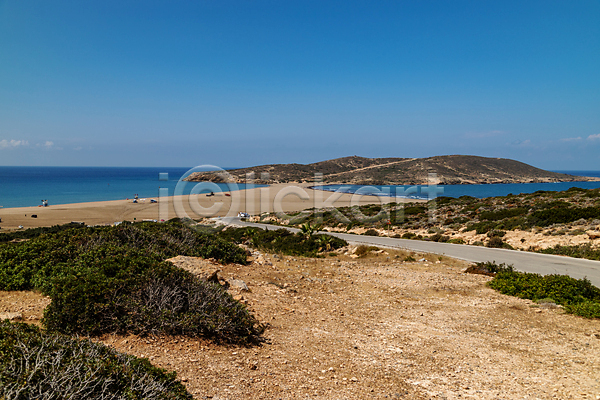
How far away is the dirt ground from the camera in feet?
14.7

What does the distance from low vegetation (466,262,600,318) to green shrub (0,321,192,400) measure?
30.5 ft

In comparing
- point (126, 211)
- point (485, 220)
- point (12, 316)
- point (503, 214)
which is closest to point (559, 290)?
point (12, 316)

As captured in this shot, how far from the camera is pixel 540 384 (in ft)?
15.9

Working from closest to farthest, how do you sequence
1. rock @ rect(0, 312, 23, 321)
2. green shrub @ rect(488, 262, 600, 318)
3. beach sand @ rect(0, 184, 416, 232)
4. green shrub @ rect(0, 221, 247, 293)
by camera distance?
1. rock @ rect(0, 312, 23, 321)
2. green shrub @ rect(0, 221, 247, 293)
3. green shrub @ rect(488, 262, 600, 318)
4. beach sand @ rect(0, 184, 416, 232)

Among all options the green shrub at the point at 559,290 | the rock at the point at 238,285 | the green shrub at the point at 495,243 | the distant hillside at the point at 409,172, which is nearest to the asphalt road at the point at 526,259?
the green shrub at the point at 495,243

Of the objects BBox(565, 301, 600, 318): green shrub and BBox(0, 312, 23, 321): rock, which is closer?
BBox(0, 312, 23, 321): rock

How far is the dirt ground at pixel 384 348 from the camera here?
14.7 ft

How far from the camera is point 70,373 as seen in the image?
2768 mm

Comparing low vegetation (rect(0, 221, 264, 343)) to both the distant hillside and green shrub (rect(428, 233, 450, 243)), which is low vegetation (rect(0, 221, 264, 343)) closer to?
green shrub (rect(428, 233, 450, 243))

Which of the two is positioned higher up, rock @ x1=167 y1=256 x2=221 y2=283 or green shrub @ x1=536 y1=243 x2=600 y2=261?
rock @ x1=167 y1=256 x2=221 y2=283

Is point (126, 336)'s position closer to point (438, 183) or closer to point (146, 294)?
point (146, 294)

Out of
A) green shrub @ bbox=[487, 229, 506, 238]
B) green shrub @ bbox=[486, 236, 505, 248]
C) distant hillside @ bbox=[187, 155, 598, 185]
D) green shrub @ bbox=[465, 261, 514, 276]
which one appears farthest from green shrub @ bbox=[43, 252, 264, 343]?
distant hillside @ bbox=[187, 155, 598, 185]

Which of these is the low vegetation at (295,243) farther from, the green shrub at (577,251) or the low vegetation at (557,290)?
the green shrub at (577,251)

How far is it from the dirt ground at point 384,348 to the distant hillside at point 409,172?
109 metres
